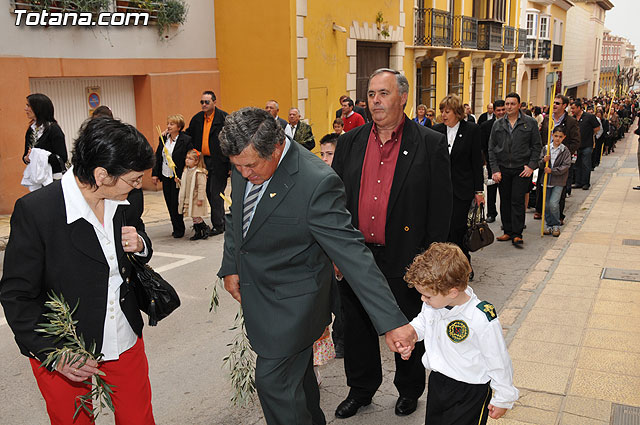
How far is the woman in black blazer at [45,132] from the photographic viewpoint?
25.4ft

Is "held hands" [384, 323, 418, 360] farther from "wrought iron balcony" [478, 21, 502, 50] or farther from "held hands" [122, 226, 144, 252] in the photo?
"wrought iron balcony" [478, 21, 502, 50]

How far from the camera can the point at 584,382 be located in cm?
449

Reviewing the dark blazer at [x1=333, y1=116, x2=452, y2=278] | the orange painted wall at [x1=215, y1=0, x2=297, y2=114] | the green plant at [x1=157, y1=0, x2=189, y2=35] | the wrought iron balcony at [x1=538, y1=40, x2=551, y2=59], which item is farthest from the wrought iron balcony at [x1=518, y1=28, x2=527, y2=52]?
the dark blazer at [x1=333, y1=116, x2=452, y2=278]

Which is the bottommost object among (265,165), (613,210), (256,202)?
(613,210)

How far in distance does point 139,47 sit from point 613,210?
33.7 feet

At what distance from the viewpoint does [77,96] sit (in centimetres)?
1249

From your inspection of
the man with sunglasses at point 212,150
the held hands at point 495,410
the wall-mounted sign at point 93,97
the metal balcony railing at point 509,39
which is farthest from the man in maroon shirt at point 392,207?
the metal balcony railing at point 509,39

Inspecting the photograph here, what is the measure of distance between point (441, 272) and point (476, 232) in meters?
4.10

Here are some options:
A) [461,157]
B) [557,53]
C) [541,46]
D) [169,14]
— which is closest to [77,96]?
[169,14]

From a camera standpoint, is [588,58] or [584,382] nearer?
[584,382]

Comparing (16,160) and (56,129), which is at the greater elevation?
(56,129)

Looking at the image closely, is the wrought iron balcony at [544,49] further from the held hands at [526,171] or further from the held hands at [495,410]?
the held hands at [495,410]

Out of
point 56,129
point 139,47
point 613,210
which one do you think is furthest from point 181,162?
point 613,210

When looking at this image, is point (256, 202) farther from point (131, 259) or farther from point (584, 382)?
point (584, 382)
